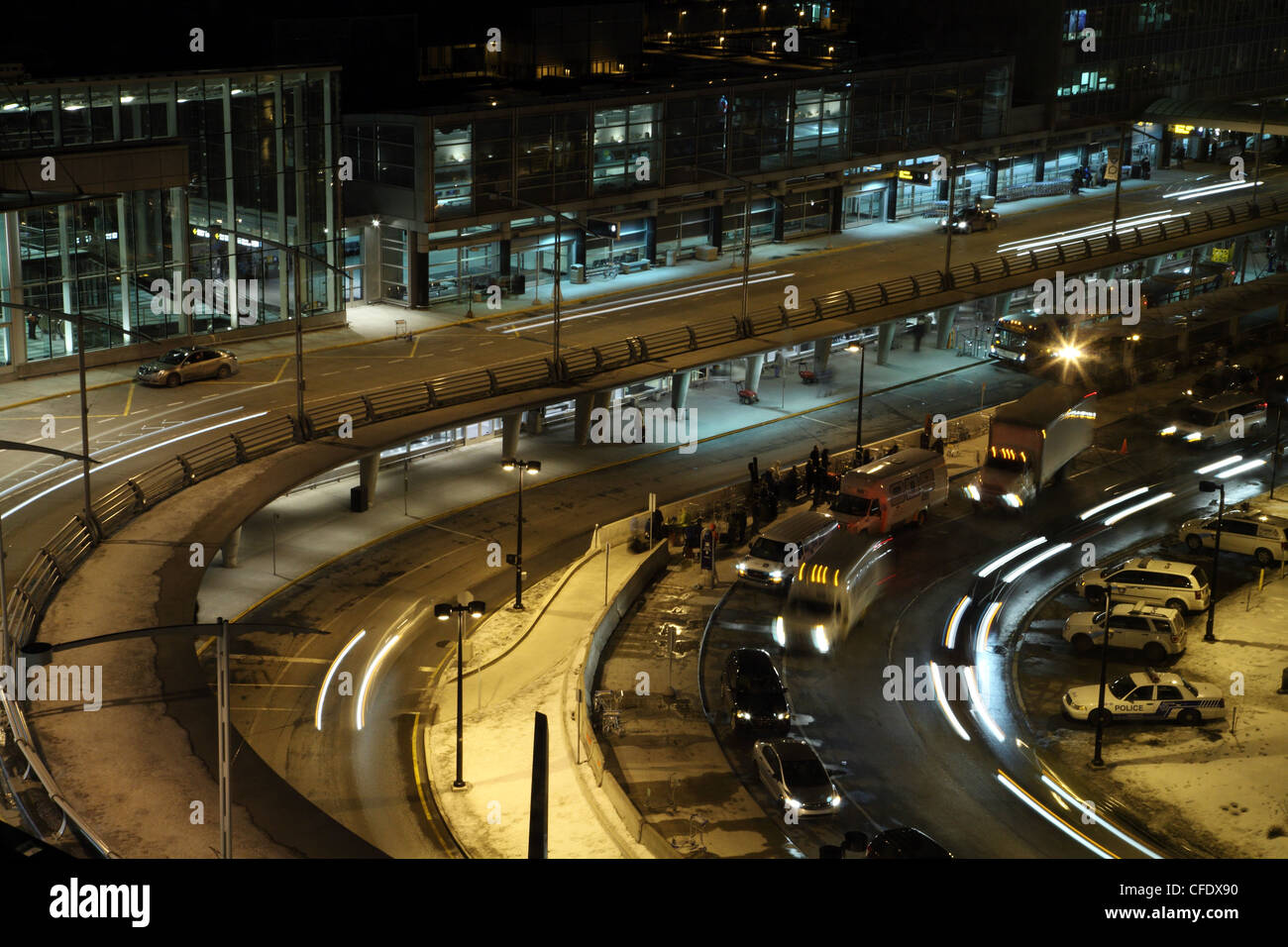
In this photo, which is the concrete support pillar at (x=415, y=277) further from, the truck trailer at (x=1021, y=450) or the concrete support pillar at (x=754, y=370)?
the truck trailer at (x=1021, y=450)

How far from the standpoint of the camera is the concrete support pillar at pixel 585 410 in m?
57.1

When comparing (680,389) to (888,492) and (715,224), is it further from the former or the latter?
(715,224)

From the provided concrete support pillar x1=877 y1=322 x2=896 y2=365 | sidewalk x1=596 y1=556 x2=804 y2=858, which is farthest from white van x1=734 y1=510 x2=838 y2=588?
concrete support pillar x1=877 y1=322 x2=896 y2=365

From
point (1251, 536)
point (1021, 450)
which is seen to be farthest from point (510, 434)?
point (1251, 536)

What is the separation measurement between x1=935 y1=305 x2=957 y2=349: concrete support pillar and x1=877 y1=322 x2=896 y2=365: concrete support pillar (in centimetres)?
355

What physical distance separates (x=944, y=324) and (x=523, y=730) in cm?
4076

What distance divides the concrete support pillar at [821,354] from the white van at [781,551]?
19.3 m

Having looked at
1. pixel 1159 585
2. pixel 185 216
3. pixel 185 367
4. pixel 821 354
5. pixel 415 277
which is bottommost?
pixel 1159 585

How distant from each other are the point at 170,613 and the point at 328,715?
6304 mm

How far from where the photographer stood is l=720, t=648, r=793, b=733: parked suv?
37.8 meters

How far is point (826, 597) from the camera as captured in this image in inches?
1683

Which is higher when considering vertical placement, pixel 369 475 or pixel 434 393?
pixel 434 393

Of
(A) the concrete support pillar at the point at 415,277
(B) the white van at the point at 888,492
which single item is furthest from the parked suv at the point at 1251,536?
(A) the concrete support pillar at the point at 415,277

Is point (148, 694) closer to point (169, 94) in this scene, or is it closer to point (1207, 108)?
point (169, 94)
